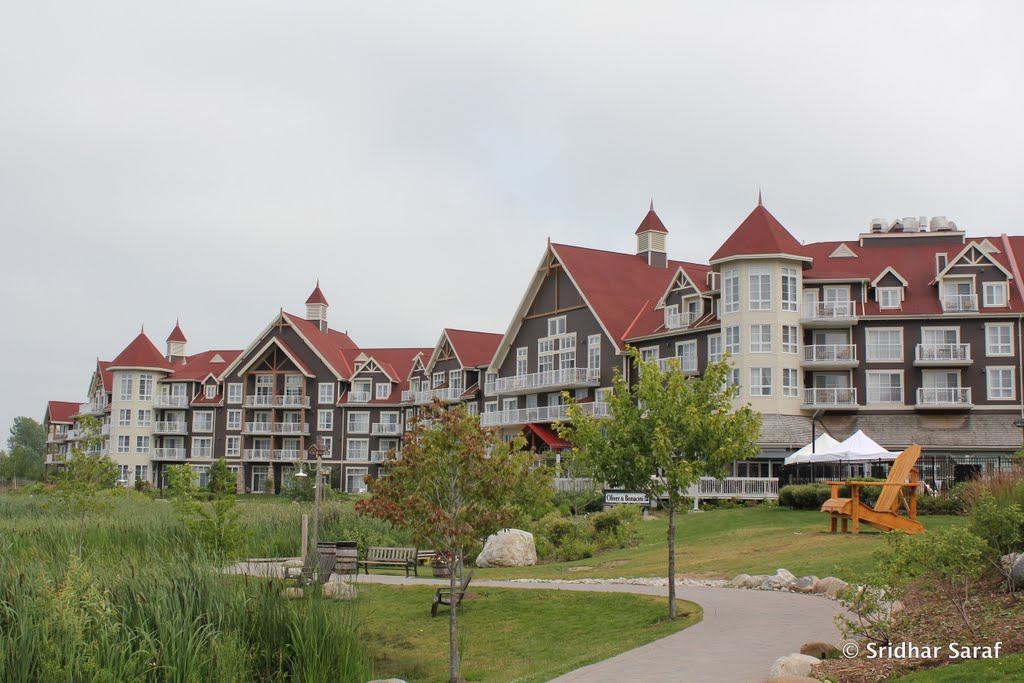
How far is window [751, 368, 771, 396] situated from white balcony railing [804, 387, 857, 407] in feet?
6.69

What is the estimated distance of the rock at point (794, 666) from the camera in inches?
446

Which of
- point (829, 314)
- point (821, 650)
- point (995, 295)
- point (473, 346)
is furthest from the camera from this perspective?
point (473, 346)

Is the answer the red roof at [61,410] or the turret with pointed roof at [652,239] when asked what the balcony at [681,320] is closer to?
the turret with pointed roof at [652,239]

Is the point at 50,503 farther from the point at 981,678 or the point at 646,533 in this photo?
the point at 981,678

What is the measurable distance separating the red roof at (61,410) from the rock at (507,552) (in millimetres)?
90226

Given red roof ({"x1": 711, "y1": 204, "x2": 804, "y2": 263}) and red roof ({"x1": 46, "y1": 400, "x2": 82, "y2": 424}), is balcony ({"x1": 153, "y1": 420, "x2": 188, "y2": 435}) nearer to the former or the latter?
red roof ({"x1": 46, "y1": 400, "x2": 82, "y2": 424})

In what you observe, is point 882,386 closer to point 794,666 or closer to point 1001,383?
point 1001,383

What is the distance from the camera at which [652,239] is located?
208 feet

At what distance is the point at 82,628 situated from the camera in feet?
38.4

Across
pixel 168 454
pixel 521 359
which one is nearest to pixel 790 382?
pixel 521 359

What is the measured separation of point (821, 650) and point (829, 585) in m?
6.47

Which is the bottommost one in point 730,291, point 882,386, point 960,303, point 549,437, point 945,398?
point 549,437

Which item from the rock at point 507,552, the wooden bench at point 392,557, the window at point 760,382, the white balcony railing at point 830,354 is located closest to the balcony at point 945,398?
the white balcony railing at point 830,354

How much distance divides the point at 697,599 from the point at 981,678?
888 centimetres
